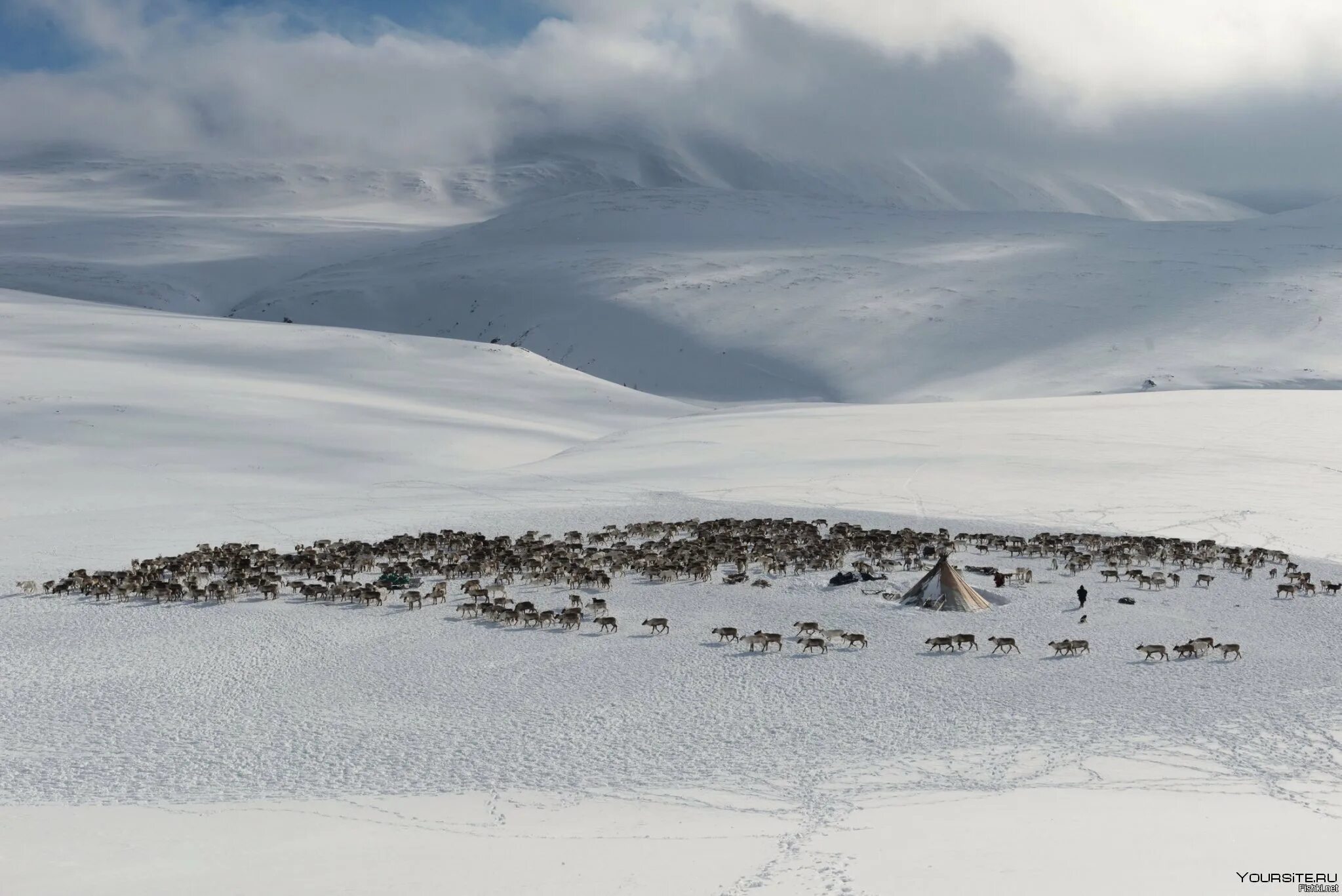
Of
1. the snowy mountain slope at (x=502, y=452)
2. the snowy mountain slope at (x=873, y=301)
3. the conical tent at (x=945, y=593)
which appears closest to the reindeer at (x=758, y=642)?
the conical tent at (x=945, y=593)

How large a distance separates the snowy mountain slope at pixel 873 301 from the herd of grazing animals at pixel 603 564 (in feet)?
168

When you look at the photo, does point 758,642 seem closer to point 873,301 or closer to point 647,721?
point 647,721

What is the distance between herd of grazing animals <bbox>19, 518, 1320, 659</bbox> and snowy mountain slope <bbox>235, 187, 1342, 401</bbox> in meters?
51.2

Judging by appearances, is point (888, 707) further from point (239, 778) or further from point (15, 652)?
point (15, 652)

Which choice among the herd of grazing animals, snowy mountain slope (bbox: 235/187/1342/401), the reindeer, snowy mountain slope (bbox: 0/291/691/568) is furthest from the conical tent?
snowy mountain slope (bbox: 235/187/1342/401)

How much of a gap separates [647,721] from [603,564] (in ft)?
37.6

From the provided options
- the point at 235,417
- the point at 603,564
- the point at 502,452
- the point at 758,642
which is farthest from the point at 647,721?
the point at 235,417

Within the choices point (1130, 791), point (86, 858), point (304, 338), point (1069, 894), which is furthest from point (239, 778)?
point (304, 338)

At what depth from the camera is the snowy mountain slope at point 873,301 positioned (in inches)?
3302

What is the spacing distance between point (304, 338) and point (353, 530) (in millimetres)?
37400

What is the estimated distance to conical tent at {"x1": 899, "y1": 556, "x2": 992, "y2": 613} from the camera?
2266 cm

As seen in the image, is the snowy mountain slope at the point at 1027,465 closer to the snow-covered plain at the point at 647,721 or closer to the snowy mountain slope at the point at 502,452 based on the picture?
the snowy mountain slope at the point at 502,452

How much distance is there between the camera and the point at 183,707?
650 inches

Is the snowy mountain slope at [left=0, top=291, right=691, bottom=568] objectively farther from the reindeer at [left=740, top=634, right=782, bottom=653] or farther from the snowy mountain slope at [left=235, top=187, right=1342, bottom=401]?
the snowy mountain slope at [left=235, top=187, right=1342, bottom=401]
